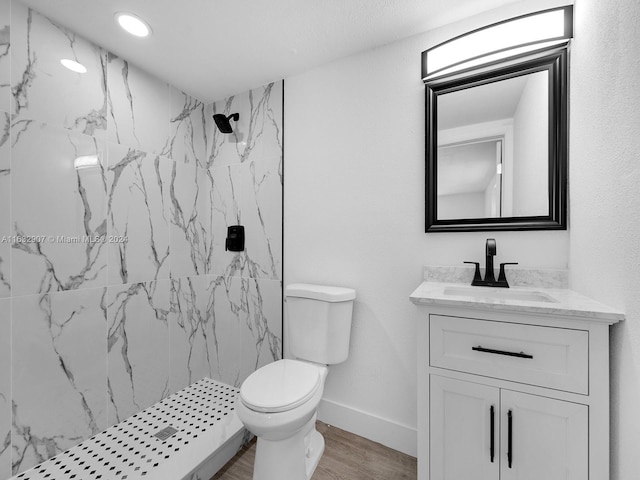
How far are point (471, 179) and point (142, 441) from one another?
2.24m

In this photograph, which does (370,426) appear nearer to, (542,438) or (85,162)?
(542,438)

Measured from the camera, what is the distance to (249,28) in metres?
1.56

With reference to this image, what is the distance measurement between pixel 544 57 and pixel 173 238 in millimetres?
2363

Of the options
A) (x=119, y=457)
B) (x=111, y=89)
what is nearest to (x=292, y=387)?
(x=119, y=457)

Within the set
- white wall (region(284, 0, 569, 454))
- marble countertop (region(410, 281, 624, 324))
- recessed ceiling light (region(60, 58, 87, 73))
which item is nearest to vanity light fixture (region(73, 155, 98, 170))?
recessed ceiling light (region(60, 58, 87, 73))

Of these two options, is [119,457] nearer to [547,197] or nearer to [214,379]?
[214,379]

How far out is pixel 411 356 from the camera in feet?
5.29

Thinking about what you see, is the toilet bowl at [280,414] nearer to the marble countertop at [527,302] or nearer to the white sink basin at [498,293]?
the marble countertop at [527,302]

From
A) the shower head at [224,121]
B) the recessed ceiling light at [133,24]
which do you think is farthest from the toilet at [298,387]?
the recessed ceiling light at [133,24]

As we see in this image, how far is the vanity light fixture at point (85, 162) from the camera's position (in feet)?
5.16

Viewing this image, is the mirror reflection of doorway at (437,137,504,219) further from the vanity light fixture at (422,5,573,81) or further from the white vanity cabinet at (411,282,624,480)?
the white vanity cabinet at (411,282,624,480)

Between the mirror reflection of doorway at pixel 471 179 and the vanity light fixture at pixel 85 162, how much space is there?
191cm

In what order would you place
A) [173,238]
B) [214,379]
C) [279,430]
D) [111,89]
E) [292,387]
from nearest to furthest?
[279,430] → [292,387] → [111,89] → [173,238] → [214,379]

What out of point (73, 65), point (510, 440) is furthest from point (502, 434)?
point (73, 65)
